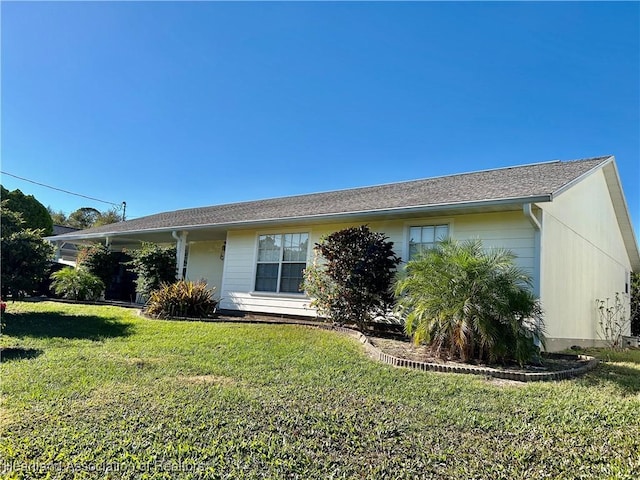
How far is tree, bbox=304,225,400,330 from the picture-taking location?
896 centimetres

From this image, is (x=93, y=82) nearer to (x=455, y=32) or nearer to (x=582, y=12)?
(x=455, y=32)

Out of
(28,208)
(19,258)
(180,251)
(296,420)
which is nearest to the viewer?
(296,420)

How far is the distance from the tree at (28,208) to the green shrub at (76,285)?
10209 millimetres

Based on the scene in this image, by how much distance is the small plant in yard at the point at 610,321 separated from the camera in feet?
41.1

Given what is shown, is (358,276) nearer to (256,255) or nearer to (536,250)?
(536,250)

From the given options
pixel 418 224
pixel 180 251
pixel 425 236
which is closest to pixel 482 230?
pixel 425 236

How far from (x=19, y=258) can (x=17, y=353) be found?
3.90m

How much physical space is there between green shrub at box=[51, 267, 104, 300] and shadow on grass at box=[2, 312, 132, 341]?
14.1 ft

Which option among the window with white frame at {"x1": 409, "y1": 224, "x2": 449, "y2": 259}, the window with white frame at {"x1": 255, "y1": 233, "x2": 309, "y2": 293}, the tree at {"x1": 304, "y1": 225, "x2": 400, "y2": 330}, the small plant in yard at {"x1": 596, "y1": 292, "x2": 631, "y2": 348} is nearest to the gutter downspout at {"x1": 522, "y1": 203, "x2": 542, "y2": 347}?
the window with white frame at {"x1": 409, "y1": 224, "x2": 449, "y2": 259}

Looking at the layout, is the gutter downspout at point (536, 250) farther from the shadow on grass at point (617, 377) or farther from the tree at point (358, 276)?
the tree at point (358, 276)

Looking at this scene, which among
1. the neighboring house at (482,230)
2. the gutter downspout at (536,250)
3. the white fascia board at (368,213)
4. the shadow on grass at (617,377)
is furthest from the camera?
the neighboring house at (482,230)

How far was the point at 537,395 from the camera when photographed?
4520 mm

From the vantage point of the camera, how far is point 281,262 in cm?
1194

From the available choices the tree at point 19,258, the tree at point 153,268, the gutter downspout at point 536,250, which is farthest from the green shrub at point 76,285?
the gutter downspout at point 536,250
